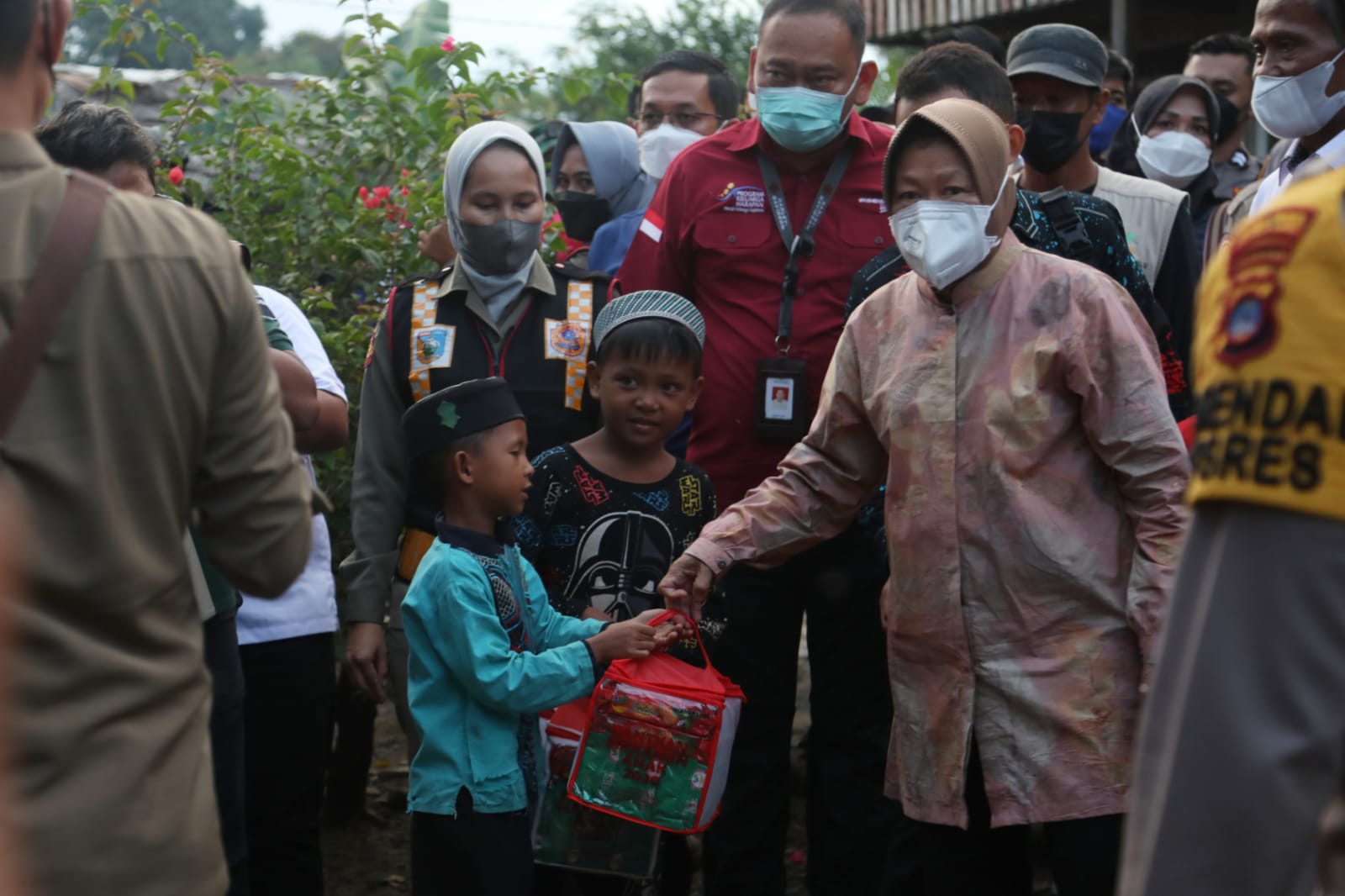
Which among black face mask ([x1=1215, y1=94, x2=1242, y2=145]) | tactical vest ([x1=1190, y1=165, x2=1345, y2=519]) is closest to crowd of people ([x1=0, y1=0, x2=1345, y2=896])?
tactical vest ([x1=1190, y1=165, x2=1345, y2=519])

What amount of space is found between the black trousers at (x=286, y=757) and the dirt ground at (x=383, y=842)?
1.15 m

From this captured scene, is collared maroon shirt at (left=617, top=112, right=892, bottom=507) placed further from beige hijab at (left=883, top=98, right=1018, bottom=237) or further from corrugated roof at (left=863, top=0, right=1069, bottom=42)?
corrugated roof at (left=863, top=0, right=1069, bottom=42)

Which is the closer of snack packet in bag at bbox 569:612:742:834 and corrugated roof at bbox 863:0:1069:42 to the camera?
snack packet in bag at bbox 569:612:742:834

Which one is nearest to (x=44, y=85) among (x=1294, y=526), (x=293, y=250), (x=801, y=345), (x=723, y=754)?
(x=1294, y=526)

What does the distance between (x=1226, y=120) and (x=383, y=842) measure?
5.01m

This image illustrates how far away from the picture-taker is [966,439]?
→ 3.26 metres

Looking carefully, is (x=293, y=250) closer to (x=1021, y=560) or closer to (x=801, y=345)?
(x=801, y=345)

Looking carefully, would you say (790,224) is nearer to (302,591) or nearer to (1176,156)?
(302,591)

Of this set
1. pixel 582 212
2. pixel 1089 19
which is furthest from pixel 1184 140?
pixel 1089 19

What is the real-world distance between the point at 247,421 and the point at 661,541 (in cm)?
190

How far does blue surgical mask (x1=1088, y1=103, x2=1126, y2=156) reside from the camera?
6.58 m

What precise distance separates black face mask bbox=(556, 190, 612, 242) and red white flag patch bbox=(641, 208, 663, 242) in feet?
5.16

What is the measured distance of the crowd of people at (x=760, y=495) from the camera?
5.08 feet

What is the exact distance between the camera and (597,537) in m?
3.97
